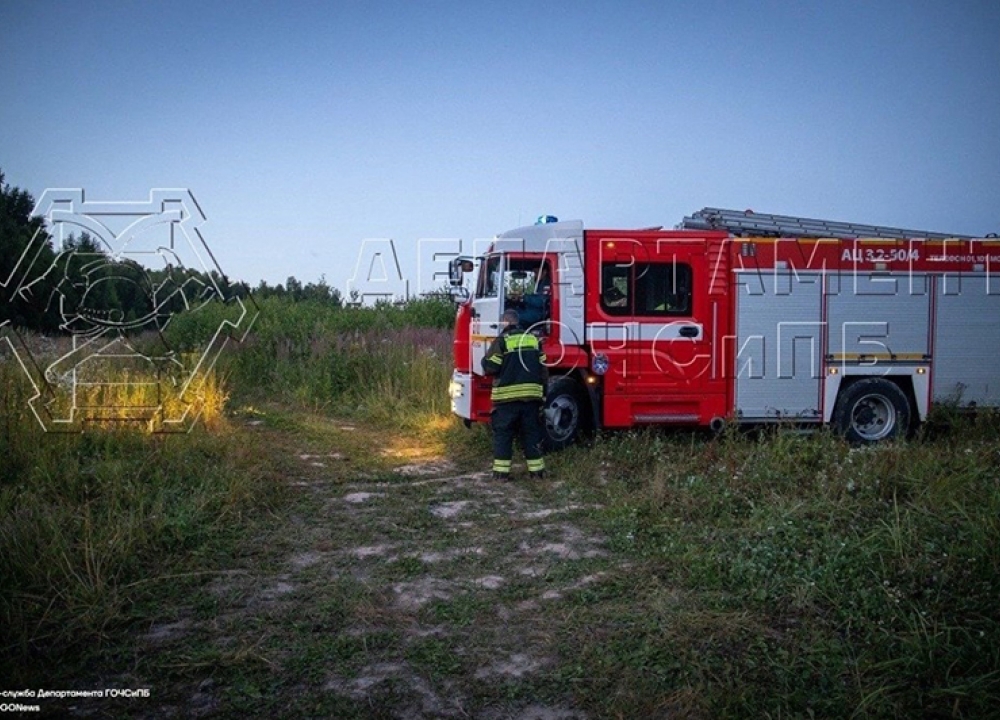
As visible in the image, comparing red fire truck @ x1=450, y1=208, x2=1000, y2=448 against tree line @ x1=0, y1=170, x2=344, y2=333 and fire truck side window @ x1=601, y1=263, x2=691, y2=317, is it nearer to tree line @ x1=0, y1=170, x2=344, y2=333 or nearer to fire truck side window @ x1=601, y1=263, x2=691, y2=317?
fire truck side window @ x1=601, y1=263, x2=691, y2=317

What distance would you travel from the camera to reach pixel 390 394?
12641mm

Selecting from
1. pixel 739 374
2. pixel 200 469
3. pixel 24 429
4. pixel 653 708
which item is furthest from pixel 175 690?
pixel 739 374

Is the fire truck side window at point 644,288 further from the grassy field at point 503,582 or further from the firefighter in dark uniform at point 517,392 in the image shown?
the grassy field at point 503,582

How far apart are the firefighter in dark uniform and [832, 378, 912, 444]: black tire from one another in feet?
14.0

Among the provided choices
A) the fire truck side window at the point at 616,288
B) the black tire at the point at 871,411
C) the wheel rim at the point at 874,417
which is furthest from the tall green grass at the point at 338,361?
the wheel rim at the point at 874,417

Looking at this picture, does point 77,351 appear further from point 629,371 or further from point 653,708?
point 653,708

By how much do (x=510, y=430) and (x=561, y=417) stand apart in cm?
128

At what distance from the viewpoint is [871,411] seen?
31.6 feet

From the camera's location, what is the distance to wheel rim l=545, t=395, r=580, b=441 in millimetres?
9180

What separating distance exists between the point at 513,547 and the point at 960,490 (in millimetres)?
3448

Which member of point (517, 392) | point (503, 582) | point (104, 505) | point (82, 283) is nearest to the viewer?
point (503, 582)

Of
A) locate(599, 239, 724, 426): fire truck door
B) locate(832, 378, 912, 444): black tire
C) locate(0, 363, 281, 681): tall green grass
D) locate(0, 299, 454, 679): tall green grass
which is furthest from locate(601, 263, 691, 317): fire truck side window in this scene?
locate(0, 363, 281, 681): tall green grass

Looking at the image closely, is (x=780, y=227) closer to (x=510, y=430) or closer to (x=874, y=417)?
(x=874, y=417)

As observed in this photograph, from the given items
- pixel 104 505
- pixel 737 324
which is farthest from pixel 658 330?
pixel 104 505
